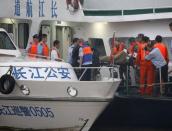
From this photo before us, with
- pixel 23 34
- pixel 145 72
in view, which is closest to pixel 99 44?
pixel 23 34

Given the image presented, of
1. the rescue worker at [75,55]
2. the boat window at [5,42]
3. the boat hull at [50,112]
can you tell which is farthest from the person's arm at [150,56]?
the boat window at [5,42]

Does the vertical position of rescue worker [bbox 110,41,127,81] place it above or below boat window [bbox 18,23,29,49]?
below

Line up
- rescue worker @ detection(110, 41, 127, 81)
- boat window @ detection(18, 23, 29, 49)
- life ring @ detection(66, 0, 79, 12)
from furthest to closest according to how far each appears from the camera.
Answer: boat window @ detection(18, 23, 29, 49) → life ring @ detection(66, 0, 79, 12) → rescue worker @ detection(110, 41, 127, 81)

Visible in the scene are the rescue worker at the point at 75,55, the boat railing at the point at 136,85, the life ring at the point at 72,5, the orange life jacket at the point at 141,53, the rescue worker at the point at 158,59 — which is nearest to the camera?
the boat railing at the point at 136,85

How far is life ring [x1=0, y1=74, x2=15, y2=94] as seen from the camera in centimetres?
996

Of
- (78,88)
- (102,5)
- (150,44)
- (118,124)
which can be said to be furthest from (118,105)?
(102,5)

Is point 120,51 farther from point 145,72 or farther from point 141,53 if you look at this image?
point 145,72

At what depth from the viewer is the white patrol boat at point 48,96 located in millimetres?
9961

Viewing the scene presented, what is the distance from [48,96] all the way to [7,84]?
0.75 m

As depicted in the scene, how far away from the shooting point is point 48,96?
10016 millimetres

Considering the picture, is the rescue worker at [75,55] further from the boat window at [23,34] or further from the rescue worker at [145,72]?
the boat window at [23,34]

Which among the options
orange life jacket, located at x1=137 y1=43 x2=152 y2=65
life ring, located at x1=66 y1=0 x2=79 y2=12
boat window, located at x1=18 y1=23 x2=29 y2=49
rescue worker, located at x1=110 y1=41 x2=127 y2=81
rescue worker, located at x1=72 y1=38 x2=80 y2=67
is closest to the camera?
orange life jacket, located at x1=137 y1=43 x2=152 y2=65

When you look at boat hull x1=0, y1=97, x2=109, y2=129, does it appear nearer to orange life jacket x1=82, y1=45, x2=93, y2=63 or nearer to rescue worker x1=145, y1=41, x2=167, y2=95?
rescue worker x1=145, y1=41, x2=167, y2=95

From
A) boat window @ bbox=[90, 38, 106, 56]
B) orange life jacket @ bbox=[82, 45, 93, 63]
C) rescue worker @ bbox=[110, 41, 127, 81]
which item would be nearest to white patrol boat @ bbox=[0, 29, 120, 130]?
orange life jacket @ bbox=[82, 45, 93, 63]
